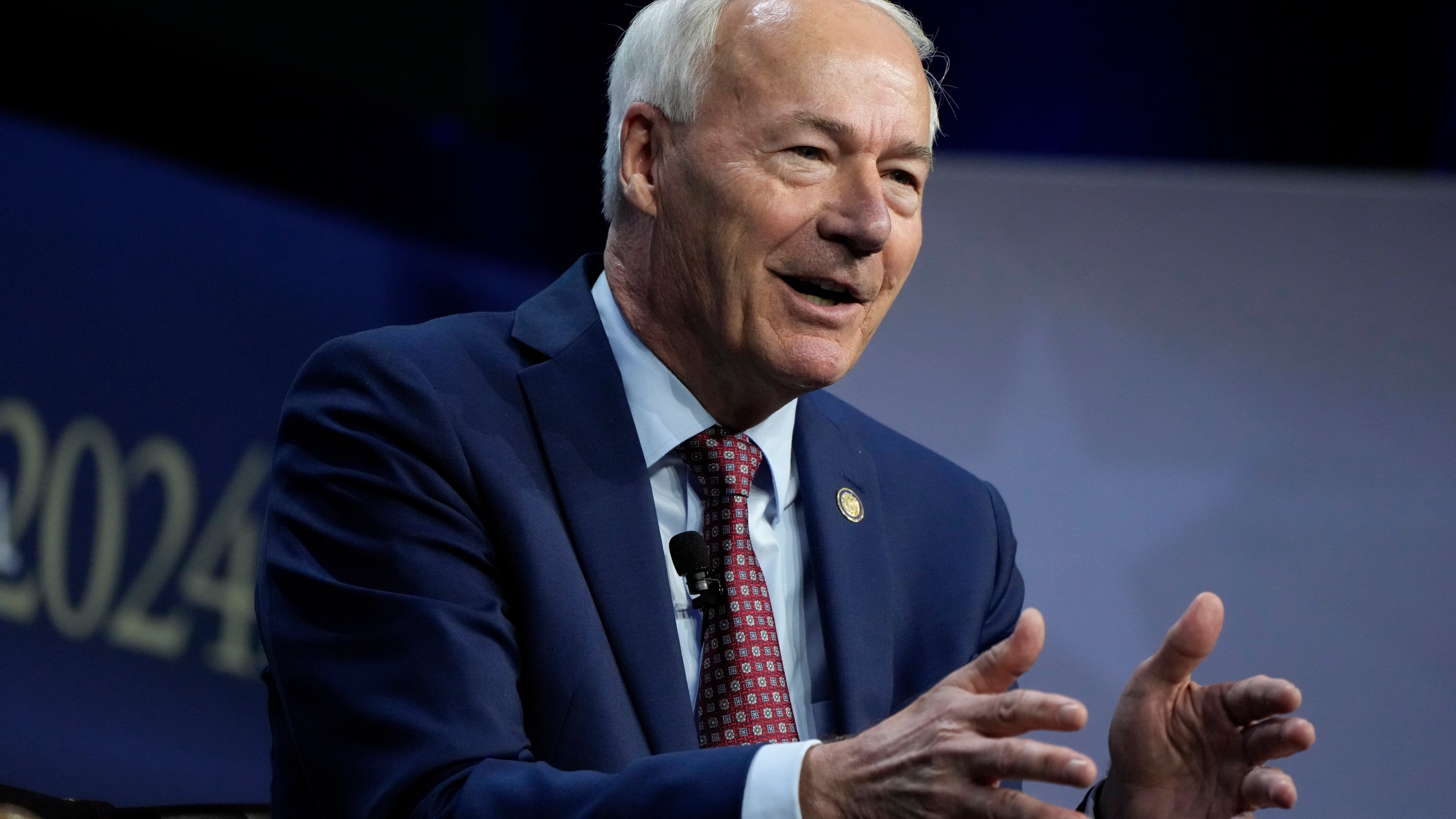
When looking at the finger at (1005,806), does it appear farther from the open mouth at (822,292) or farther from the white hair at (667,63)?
the white hair at (667,63)

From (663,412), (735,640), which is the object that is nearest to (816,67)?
(663,412)

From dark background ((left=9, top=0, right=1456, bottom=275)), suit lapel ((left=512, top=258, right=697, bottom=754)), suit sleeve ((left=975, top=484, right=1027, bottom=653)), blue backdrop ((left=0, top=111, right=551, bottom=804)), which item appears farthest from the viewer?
dark background ((left=9, top=0, right=1456, bottom=275))

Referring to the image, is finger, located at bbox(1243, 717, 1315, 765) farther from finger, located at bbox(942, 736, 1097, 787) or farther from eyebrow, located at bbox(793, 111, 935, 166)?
eyebrow, located at bbox(793, 111, 935, 166)

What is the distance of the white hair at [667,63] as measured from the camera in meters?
1.92

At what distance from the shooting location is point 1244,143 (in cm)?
362

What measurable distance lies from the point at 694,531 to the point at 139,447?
198cm

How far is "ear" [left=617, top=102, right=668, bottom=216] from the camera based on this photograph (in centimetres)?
197

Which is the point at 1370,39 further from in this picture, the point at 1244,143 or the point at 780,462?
the point at 780,462

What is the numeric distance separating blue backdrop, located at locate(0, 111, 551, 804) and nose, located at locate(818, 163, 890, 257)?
6.77 ft

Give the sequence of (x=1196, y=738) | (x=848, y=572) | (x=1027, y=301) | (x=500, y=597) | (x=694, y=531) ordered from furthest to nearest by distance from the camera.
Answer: (x=1027, y=301)
(x=848, y=572)
(x=694, y=531)
(x=500, y=597)
(x=1196, y=738)

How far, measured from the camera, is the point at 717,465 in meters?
1.83

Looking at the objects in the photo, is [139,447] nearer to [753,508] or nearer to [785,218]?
[753,508]

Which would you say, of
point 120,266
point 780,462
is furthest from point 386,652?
point 120,266

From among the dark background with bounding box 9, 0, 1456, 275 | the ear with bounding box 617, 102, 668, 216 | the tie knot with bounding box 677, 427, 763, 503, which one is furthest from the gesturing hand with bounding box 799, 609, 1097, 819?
the dark background with bounding box 9, 0, 1456, 275
